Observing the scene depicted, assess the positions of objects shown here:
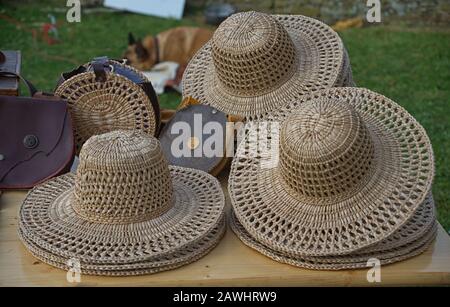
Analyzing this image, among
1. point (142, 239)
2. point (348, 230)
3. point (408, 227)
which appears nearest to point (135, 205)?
point (142, 239)

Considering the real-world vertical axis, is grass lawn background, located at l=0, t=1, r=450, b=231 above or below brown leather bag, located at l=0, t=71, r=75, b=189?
below

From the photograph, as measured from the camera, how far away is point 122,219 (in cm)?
178

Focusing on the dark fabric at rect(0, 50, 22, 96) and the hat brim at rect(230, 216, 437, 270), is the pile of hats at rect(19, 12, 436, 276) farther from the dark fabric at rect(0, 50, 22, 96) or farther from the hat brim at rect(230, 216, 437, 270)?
the dark fabric at rect(0, 50, 22, 96)

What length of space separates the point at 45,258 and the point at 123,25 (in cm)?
482

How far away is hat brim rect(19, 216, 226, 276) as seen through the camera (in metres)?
1.67

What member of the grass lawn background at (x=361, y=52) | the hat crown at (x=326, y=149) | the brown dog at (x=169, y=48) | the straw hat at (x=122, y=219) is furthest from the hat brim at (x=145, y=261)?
the brown dog at (x=169, y=48)

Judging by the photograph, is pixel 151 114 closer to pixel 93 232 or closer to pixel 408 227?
pixel 93 232

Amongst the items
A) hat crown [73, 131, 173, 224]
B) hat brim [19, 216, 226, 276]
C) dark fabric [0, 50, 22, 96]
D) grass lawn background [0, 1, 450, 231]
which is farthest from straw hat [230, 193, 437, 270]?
grass lawn background [0, 1, 450, 231]

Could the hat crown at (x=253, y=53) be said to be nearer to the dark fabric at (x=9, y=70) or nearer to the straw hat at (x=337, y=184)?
the straw hat at (x=337, y=184)

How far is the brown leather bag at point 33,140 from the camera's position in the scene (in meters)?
2.13

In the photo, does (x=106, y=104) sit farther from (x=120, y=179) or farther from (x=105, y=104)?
(x=120, y=179)

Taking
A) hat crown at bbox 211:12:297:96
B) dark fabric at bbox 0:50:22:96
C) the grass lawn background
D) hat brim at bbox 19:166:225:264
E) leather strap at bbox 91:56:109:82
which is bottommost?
the grass lawn background

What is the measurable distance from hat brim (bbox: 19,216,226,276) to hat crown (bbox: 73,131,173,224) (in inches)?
5.2

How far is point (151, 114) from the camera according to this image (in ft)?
7.37
